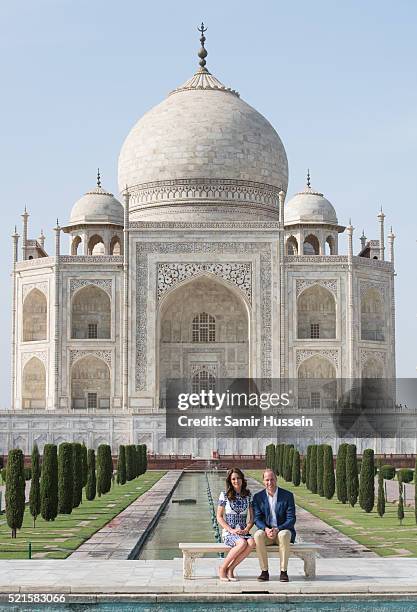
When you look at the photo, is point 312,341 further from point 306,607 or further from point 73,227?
point 306,607

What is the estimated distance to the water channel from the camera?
10.5 metres

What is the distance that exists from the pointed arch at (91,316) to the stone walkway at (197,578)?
22.8 m

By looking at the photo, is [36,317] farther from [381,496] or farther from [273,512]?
[273,512]

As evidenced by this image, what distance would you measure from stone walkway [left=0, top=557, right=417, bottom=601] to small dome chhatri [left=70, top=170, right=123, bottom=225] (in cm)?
2545

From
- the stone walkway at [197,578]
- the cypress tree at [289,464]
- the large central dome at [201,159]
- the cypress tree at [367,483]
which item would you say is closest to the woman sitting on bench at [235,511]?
the stone walkway at [197,578]

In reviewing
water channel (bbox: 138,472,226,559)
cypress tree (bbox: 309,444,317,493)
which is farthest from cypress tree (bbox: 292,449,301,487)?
cypress tree (bbox: 309,444,317,493)

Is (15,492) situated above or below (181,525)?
above

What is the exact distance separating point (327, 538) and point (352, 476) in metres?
3.94

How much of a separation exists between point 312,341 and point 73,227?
8.76 meters

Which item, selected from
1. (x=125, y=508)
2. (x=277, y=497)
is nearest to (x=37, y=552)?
(x=277, y=497)

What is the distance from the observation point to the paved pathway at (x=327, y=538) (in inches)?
384

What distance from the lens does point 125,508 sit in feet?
48.3

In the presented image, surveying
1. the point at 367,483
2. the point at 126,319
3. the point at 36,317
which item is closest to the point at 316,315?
the point at 126,319

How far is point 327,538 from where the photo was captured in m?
11.1
